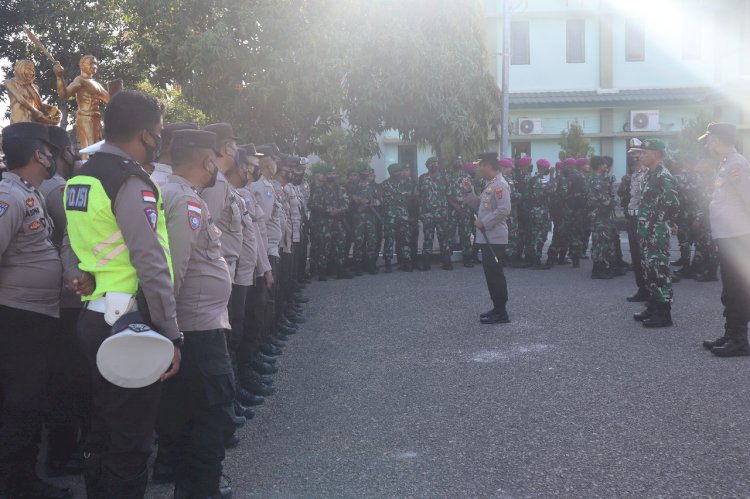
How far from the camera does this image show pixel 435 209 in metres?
14.4

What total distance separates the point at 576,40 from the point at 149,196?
97.2 ft

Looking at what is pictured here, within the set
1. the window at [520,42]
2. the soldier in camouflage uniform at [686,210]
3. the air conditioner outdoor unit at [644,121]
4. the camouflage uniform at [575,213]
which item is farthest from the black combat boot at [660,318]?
the window at [520,42]

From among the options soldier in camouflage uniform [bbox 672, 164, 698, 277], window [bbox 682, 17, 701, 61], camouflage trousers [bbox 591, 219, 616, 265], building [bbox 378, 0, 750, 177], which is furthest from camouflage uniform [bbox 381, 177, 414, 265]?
window [bbox 682, 17, 701, 61]

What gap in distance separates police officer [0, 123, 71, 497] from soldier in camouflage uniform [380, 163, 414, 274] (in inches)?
406

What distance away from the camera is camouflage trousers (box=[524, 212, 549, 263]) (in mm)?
13984

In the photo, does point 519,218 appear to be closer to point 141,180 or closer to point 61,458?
point 61,458

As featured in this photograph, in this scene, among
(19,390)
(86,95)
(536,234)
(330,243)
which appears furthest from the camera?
(536,234)

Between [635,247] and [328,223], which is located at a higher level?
[328,223]

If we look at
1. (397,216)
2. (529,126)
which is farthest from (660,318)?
(529,126)

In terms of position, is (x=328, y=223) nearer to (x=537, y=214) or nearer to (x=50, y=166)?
(x=537, y=214)

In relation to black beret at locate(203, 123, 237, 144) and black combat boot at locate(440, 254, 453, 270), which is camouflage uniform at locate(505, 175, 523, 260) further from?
black beret at locate(203, 123, 237, 144)

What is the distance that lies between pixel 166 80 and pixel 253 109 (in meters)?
1.96

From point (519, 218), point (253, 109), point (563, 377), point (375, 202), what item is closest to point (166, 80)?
point (253, 109)

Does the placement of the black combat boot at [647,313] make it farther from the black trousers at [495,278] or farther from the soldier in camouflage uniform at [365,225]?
the soldier in camouflage uniform at [365,225]
